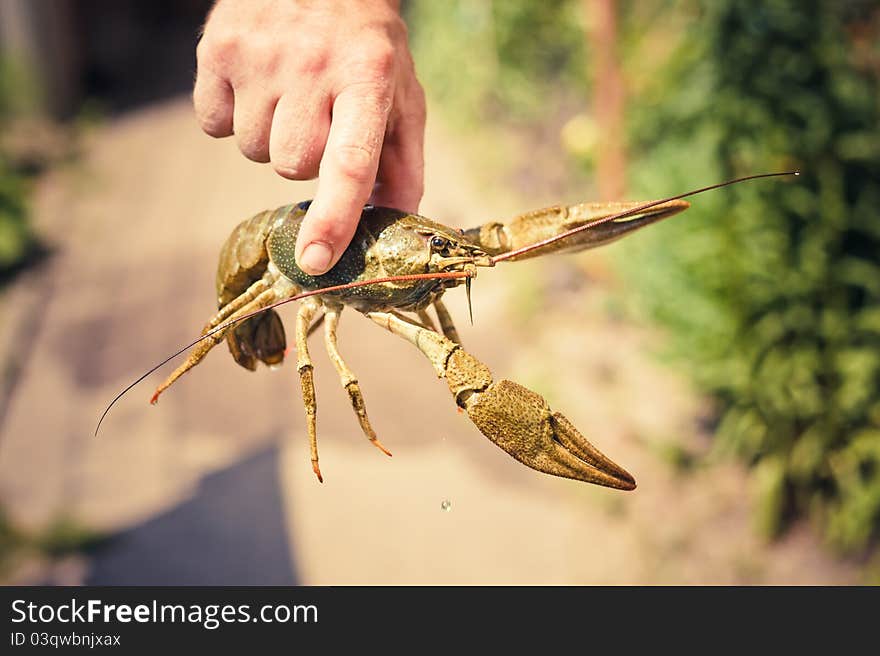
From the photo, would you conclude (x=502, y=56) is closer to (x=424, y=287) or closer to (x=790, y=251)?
(x=790, y=251)

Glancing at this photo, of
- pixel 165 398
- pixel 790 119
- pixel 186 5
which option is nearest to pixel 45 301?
pixel 165 398

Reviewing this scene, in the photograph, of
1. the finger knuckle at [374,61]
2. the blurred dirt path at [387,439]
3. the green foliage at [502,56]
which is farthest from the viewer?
the green foliage at [502,56]

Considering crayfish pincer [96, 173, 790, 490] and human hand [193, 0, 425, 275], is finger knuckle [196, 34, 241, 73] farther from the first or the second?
crayfish pincer [96, 173, 790, 490]

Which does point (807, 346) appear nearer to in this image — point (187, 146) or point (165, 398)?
point (165, 398)

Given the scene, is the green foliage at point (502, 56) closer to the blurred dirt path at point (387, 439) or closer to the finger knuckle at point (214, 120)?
the blurred dirt path at point (387, 439)

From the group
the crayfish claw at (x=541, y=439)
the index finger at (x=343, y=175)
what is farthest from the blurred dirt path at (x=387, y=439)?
the crayfish claw at (x=541, y=439)

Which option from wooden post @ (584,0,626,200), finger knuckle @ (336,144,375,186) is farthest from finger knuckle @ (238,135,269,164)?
wooden post @ (584,0,626,200)
